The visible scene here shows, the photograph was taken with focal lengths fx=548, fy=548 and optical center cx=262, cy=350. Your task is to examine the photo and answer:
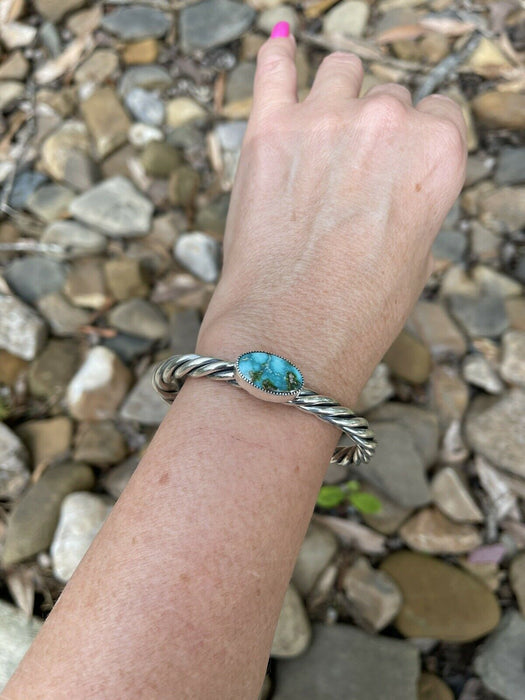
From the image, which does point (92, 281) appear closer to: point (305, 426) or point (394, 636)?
point (305, 426)

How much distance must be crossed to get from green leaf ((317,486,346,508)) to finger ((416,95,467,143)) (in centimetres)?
117

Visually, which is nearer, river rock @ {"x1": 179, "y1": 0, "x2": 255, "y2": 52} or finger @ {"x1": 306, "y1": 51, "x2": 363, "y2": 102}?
finger @ {"x1": 306, "y1": 51, "x2": 363, "y2": 102}

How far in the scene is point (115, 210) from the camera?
2.36 meters

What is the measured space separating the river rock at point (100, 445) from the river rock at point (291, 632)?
76cm

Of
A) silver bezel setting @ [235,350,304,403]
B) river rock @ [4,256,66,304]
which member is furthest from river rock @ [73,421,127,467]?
silver bezel setting @ [235,350,304,403]

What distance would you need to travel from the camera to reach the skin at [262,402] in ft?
2.63

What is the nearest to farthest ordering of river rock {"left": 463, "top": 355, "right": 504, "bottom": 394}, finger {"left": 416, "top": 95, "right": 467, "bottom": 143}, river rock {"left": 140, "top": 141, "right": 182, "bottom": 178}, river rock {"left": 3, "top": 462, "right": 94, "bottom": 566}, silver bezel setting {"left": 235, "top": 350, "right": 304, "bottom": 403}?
1. silver bezel setting {"left": 235, "top": 350, "right": 304, "bottom": 403}
2. finger {"left": 416, "top": 95, "right": 467, "bottom": 143}
3. river rock {"left": 3, "top": 462, "right": 94, "bottom": 566}
4. river rock {"left": 463, "top": 355, "right": 504, "bottom": 394}
5. river rock {"left": 140, "top": 141, "right": 182, "bottom": 178}

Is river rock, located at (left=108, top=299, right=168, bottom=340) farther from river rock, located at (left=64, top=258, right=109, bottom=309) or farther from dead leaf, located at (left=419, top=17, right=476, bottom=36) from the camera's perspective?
dead leaf, located at (left=419, top=17, right=476, bottom=36)

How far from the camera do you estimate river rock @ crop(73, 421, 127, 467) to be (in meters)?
1.92

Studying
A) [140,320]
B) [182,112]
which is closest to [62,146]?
[182,112]

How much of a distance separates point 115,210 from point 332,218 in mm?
1261

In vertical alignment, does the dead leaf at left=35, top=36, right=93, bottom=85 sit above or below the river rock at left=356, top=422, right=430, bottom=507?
above

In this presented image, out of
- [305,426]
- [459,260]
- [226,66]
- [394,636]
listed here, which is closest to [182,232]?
[226,66]

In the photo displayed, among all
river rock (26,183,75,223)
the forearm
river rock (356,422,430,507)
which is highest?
the forearm
